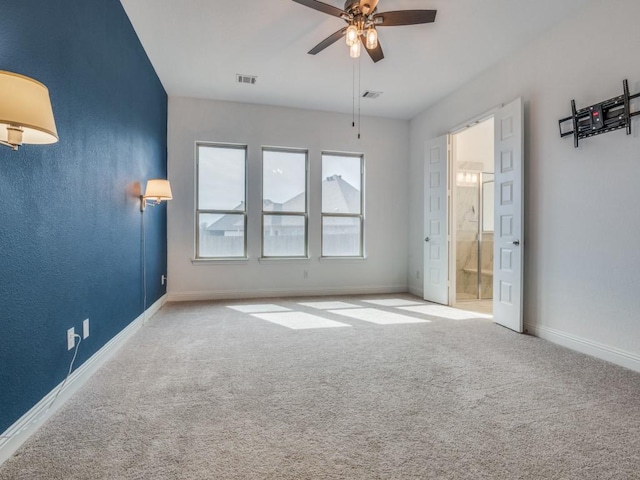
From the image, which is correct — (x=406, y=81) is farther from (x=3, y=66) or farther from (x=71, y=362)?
(x=71, y=362)

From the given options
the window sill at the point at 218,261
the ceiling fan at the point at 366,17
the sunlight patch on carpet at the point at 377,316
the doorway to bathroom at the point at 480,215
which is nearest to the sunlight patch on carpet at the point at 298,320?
the sunlight patch on carpet at the point at 377,316

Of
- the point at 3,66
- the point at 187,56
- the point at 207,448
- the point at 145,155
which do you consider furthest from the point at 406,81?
the point at 207,448

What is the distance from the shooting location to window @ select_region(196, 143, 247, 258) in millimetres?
5363

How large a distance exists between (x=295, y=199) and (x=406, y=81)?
2436mm

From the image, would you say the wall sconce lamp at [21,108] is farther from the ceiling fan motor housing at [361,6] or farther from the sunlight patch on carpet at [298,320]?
the sunlight patch on carpet at [298,320]

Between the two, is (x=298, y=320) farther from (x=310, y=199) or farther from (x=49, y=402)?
(x=49, y=402)

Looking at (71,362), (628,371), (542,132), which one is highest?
(542,132)

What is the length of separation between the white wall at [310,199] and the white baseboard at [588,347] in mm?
2771

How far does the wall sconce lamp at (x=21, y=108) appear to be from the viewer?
3.91ft

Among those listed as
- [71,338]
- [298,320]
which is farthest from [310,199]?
[71,338]

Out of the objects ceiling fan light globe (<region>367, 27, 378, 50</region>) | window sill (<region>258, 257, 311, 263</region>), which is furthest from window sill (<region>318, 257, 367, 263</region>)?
ceiling fan light globe (<region>367, 27, 378, 50</region>)

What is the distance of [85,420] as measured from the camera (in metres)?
1.85

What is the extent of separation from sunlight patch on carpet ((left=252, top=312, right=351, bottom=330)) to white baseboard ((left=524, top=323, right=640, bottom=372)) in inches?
79.1

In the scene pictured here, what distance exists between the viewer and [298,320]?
13.3 feet
